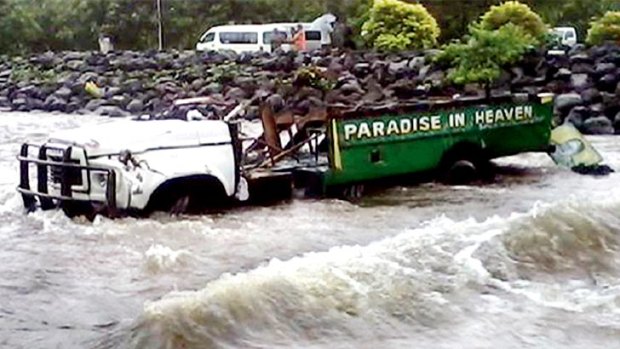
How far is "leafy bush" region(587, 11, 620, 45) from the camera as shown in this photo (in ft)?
105

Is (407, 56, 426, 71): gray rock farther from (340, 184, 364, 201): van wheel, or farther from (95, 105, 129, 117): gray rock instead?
(340, 184, 364, 201): van wheel

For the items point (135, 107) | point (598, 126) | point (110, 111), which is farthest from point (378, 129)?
point (110, 111)

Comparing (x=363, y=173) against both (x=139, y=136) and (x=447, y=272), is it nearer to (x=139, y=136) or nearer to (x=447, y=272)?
Answer: (x=139, y=136)

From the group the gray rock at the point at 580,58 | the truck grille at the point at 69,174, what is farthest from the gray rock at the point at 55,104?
the truck grille at the point at 69,174

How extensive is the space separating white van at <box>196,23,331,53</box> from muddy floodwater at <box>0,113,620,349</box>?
28.0 m

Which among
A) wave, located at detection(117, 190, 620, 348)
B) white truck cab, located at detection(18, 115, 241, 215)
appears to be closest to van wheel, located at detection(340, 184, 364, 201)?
white truck cab, located at detection(18, 115, 241, 215)

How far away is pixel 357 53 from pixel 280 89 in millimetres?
5673

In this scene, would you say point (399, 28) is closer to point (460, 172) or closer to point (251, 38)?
point (251, 38)

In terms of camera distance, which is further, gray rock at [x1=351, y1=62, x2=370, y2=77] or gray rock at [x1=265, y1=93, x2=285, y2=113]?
gray rock at [x1=351, y1=62, x2=370, y2=77]

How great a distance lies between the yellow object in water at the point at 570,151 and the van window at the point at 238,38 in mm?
26188

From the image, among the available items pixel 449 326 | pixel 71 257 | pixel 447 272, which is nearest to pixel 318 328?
pixel 449 326

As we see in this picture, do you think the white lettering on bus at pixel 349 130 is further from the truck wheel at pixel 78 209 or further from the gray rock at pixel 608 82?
the gray rock at pixel 608 82

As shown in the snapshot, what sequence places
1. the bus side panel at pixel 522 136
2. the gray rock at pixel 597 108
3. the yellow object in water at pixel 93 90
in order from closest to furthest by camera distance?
the bus side panel at pixel 522 136 < the gray rock at pixel 597 108 < the yellow object in water at pixel 93 90

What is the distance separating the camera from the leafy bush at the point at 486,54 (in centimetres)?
2559
